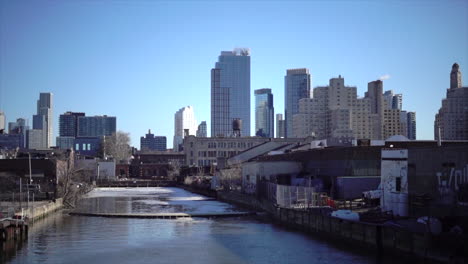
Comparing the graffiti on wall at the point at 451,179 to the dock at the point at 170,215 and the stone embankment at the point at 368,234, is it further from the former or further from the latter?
the dock at the point at 170,215

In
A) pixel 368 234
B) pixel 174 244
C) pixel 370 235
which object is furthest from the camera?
pixel 174 244

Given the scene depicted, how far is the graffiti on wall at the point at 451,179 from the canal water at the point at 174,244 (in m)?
7.00

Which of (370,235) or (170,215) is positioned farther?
(170,215)

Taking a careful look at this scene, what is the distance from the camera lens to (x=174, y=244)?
143ft

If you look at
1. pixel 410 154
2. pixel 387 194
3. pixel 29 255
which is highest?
pixel 410 154

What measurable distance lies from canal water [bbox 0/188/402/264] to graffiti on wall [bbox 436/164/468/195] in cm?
700

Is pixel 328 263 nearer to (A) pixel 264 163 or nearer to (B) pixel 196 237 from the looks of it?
(B) pixel 196 237

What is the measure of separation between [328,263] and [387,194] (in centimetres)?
1564

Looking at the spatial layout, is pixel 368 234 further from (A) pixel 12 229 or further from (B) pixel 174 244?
(A) pixel 12 229

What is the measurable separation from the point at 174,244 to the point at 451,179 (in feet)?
67.1

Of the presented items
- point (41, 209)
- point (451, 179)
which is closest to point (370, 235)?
point (451, 179)

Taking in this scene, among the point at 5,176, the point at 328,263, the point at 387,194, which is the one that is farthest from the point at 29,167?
the point at 328,263

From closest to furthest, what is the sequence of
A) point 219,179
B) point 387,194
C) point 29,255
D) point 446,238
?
point 446,238
point 29,255
point 387,194
point 219,179

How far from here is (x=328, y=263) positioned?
35.6 metres
